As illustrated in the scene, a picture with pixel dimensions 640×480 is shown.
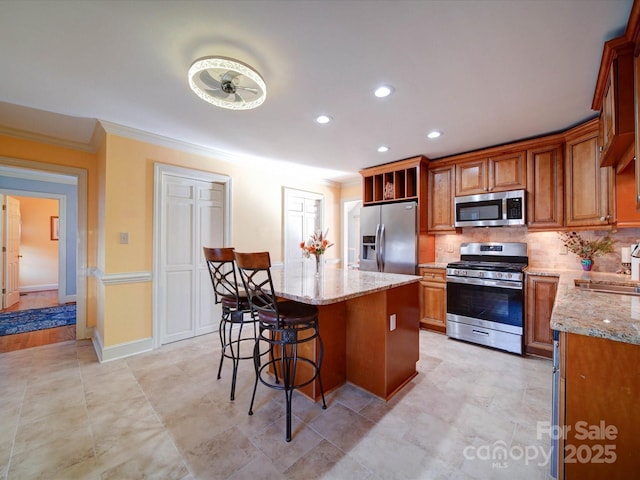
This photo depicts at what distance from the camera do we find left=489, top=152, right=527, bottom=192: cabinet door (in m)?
3.14

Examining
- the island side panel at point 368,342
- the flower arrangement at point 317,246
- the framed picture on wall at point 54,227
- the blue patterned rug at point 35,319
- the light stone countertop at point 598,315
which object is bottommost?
the blue patterned rug at point 35,319

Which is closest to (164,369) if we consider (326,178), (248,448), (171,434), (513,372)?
(171,434)

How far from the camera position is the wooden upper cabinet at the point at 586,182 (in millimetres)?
2484

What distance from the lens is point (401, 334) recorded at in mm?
2223

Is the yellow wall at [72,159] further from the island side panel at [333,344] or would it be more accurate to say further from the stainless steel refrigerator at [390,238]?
the stainless steel refrigerator at [390,238]

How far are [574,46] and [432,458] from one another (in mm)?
2607

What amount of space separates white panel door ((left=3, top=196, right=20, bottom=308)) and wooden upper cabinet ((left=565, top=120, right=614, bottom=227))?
8.41 metres

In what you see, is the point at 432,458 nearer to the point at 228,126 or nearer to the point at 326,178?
the point at 228,126

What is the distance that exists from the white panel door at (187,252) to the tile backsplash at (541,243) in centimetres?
342

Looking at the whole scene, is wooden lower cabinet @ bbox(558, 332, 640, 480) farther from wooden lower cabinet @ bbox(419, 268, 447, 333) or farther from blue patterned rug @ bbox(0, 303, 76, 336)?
blue patterned rug @ bbox(0, 303, 76, 336)

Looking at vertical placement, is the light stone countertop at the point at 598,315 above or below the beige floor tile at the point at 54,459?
above

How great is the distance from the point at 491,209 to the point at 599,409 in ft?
8.96

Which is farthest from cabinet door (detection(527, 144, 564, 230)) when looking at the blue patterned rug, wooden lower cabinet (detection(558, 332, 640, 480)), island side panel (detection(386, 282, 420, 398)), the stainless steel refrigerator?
the blue patterned rug

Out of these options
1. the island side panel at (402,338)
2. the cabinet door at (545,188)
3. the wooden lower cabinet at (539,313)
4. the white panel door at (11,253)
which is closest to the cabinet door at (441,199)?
the cabinet door at (545,188)
